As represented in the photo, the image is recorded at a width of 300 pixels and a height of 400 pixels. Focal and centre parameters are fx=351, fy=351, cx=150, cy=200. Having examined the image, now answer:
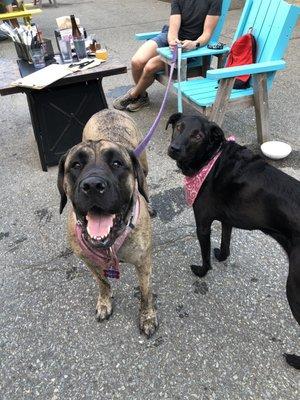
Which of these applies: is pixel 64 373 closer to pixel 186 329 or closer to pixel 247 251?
pixel 186 329

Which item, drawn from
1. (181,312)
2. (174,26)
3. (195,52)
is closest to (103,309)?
(181,312)

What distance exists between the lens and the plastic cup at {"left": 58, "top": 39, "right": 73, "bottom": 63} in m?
4.08

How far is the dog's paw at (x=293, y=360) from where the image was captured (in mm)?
2050

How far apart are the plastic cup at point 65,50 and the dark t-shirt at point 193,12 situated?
1.54 metres

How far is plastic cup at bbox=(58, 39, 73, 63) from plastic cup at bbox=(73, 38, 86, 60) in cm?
8

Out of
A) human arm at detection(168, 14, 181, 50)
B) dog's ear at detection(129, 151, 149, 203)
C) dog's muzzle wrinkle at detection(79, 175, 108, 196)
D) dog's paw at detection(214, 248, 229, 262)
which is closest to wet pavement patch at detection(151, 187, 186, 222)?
dog's paw at detection(214, 248, 229, 262)

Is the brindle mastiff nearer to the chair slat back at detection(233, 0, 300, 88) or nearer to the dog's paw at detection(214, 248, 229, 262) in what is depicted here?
the dog's paw at detection(214, 248, 229, 262)

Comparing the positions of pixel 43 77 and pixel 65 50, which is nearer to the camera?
pixel 43 77

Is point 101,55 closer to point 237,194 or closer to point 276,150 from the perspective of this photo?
point 276,150

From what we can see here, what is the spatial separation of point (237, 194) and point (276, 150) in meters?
1.85

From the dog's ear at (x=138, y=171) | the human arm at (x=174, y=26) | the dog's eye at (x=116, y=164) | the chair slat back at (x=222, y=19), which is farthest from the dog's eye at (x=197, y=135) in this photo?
the chair slat back at (x=222, y=19)

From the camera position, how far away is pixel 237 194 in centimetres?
221

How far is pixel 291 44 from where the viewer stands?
718 cm

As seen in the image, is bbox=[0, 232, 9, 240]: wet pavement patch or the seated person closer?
bbox=[0, 232, 9, 240]: wet pavement patch
